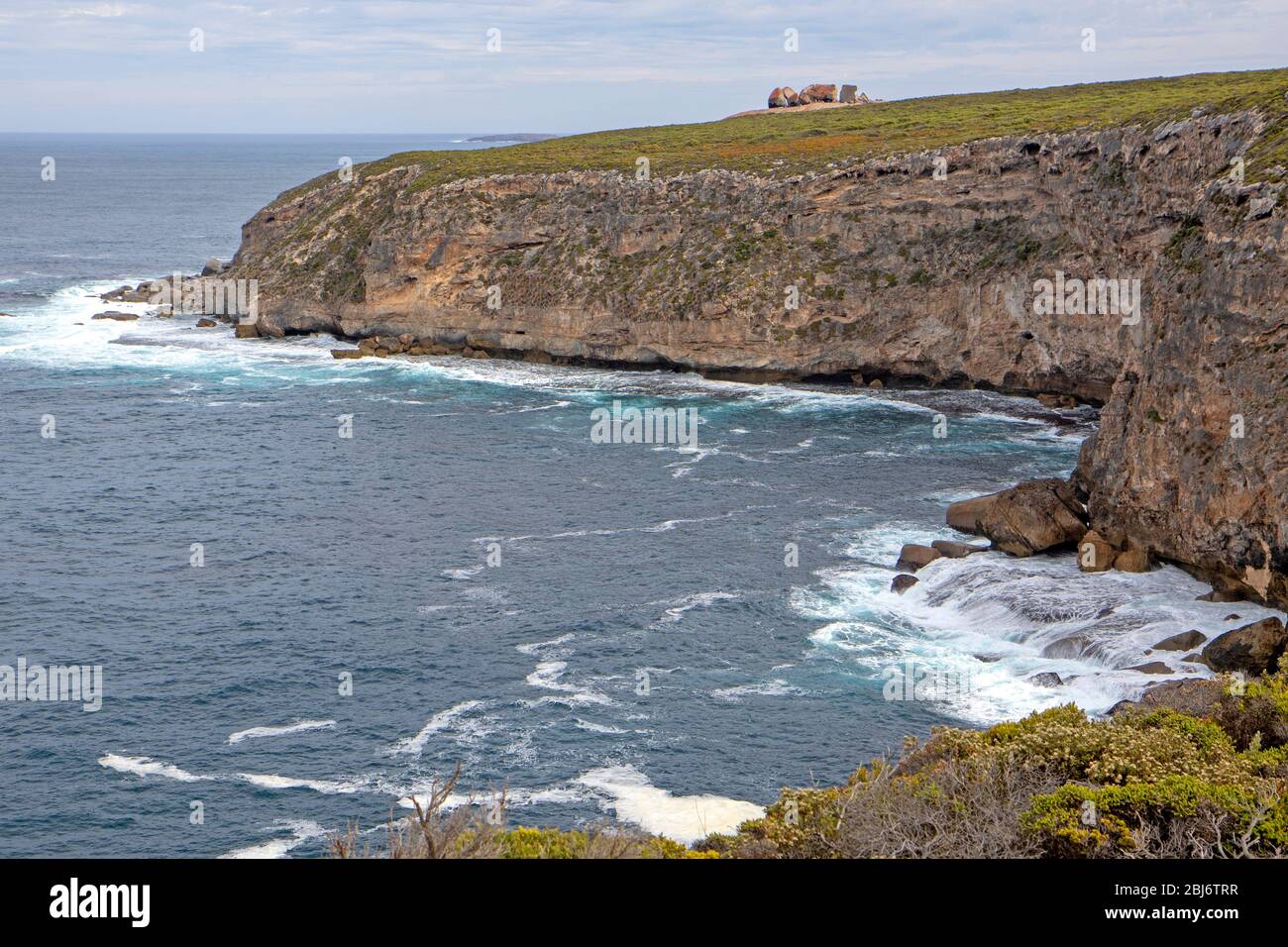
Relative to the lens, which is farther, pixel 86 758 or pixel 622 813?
pixel 86 758

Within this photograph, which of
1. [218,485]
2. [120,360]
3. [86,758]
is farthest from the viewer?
[120,360]

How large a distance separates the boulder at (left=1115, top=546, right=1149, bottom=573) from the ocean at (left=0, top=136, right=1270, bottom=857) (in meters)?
0.81

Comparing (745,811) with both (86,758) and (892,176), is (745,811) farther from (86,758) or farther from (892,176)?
(892,176)

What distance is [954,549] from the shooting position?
196ft

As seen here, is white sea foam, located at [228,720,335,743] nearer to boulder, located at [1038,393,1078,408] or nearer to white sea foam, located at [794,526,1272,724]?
white sea foam, located at [794,526,1272,724]

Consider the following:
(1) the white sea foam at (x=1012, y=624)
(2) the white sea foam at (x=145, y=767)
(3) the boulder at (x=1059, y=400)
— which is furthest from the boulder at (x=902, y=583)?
(3) the boulder at (x=1059, y=400)

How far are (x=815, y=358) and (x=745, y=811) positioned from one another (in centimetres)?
6176

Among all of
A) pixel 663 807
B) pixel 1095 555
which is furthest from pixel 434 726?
pixel 1095 555

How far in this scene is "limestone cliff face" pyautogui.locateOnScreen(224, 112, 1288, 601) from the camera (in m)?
55.4

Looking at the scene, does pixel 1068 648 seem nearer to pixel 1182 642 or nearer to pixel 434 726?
pixel 1182 642

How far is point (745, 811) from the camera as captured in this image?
1531 inches

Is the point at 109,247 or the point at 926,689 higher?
the point at 109,247

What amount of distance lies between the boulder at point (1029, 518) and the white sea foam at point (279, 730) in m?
31.8
